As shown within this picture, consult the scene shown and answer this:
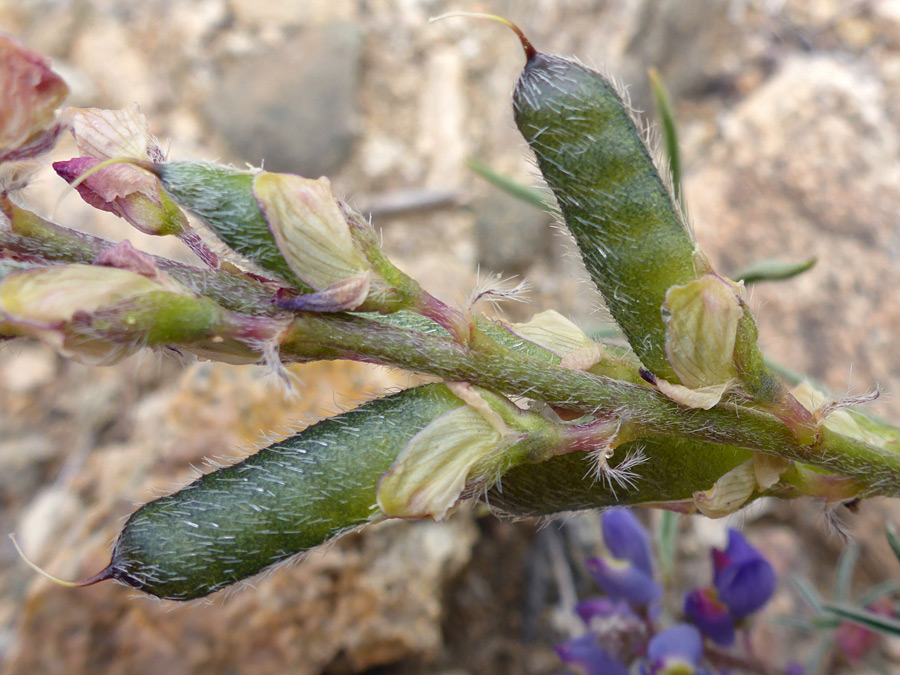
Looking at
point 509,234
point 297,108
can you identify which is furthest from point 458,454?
point 297,108

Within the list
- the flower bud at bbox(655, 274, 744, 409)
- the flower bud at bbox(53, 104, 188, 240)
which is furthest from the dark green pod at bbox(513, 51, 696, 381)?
the flower bud at bbox(53, 104, 188, 240)

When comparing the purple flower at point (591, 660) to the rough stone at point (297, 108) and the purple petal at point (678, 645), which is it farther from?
the rough stone at point (297, 108)

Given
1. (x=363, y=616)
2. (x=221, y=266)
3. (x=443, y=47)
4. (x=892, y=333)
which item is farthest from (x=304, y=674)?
(x=443, y=47)

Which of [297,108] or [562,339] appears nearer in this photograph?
Answer: [562,339]

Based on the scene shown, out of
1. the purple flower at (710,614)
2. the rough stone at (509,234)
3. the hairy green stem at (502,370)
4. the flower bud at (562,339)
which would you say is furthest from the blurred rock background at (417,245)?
the purple flower at (710,614)

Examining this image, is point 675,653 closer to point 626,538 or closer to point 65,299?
point 626,538

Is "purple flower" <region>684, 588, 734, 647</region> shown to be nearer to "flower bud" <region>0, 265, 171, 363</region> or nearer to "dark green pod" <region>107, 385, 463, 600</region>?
"dark green pod" <region>107, 385, 463, 600</region>
